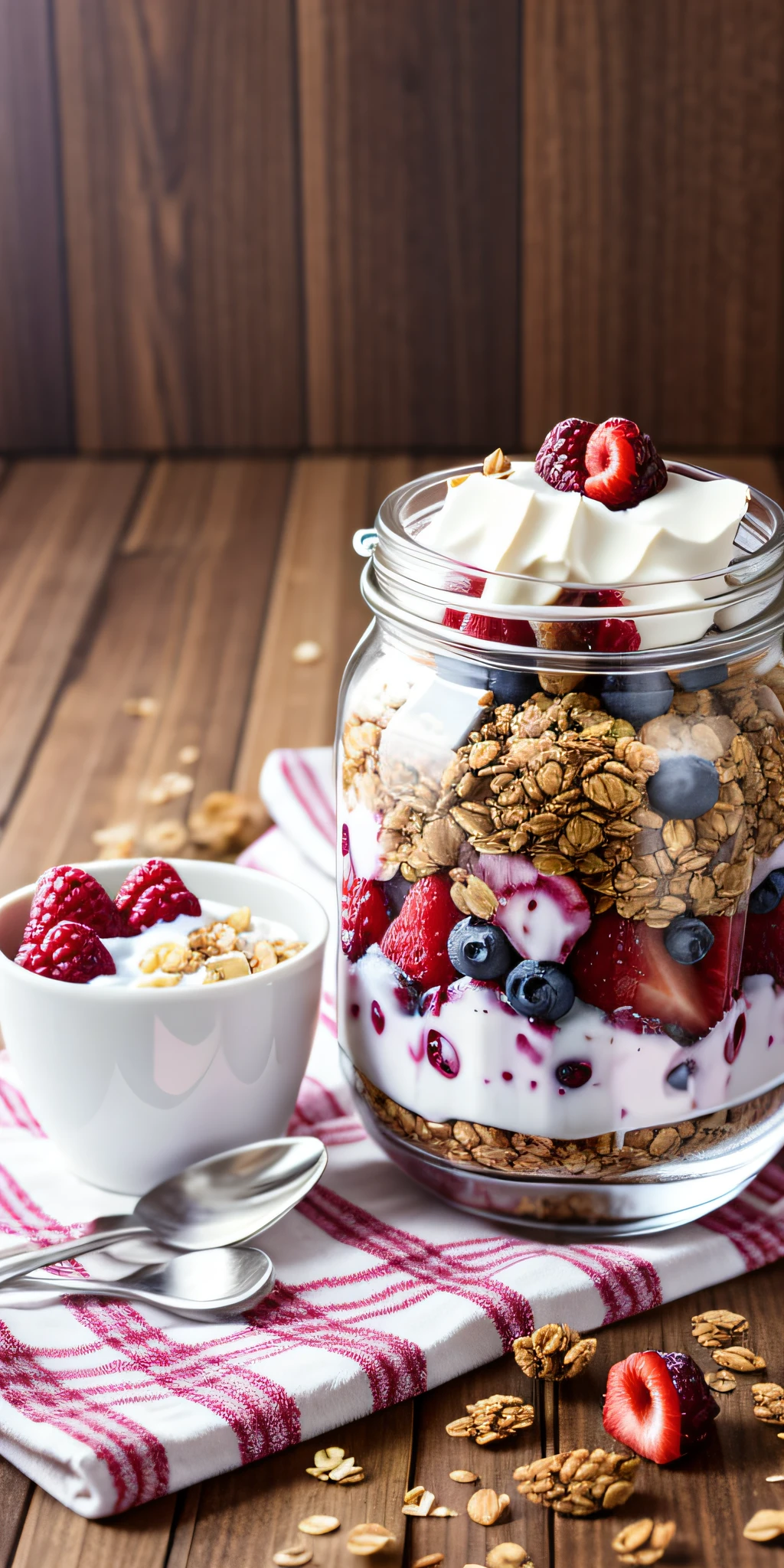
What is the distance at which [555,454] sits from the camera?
0.75 m

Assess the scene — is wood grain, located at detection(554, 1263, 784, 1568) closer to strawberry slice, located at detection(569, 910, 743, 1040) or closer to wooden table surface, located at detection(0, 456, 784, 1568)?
wooden table surface, located at detection(0, 456, 784, 1568)

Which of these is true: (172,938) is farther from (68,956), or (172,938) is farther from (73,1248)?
(73,1248)

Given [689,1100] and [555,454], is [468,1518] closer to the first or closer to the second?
[689,1100]

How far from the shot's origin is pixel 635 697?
680mm

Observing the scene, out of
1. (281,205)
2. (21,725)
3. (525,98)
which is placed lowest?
(21,725)

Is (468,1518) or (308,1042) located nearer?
(468,1518)

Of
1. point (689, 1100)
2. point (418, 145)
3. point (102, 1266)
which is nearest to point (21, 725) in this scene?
point (102, 1266)

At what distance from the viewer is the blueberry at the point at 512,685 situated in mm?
688

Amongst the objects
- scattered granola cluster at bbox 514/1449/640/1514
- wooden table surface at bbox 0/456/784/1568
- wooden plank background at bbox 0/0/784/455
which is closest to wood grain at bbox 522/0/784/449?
wooden plank background at bbox 0/0/784/455

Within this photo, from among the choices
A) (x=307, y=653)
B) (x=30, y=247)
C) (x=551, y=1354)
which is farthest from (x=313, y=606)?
(x=551, y=1354)

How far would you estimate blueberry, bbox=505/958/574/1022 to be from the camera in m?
0.68

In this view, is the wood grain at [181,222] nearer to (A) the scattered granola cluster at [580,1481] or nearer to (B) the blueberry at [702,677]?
(B) the blueberry at [702,677]

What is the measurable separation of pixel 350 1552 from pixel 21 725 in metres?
0.90

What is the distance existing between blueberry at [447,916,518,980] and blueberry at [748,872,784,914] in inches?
4.8
